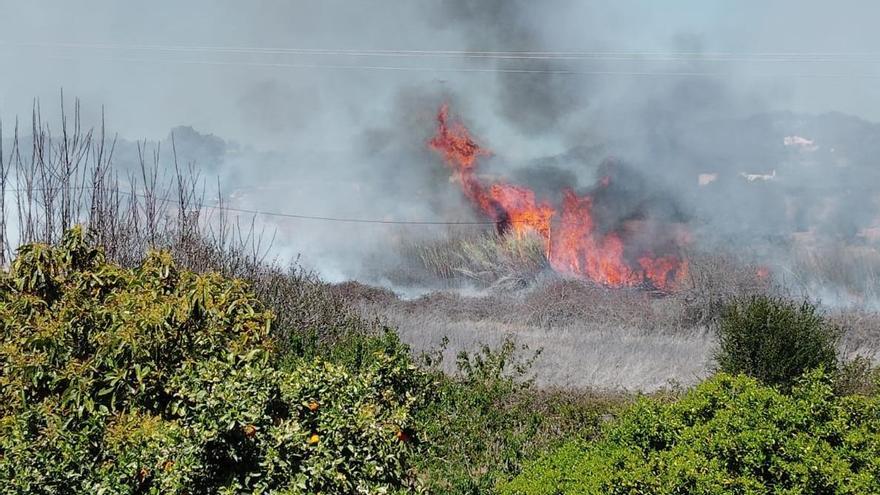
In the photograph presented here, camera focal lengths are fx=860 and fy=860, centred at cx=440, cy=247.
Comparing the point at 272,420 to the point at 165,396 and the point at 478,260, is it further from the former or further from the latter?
the point at 478,260

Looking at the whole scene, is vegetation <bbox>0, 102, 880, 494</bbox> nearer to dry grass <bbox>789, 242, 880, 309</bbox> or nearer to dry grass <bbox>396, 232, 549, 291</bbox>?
dry grass <bbox>789, 242, 880, 309</bbox>

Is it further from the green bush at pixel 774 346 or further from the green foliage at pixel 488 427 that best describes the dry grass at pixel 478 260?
the green foliage at pixel 488 427

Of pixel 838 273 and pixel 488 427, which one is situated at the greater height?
pixel 838 273

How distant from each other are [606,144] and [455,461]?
923 inches

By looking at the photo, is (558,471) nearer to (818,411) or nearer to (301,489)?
(301,489)

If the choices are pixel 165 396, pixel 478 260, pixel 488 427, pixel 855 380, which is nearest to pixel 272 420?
pixel 165 396

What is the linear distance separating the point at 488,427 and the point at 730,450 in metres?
3.21

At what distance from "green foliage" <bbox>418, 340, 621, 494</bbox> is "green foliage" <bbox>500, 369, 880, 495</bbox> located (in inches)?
42.2

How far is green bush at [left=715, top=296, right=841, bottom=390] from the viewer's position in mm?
9055

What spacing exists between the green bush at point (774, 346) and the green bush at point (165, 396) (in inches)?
187

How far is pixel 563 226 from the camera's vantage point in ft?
82.1

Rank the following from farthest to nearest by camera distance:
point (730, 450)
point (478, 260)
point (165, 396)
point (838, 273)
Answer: point (478, 260)
point (838, 273)
point (165, 396)
point (730, 450)

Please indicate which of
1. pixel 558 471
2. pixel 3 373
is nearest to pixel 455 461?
pixel 558 471

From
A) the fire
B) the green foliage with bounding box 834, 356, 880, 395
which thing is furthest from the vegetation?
the fire
